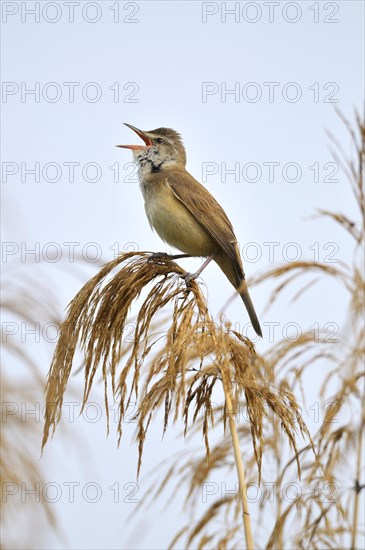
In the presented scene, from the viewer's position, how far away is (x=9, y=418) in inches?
92.4

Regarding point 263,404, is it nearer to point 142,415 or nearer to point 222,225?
point 142,415

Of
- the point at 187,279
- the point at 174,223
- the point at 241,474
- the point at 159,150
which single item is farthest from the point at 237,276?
the point at 241,474

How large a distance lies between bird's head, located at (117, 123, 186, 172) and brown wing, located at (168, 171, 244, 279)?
0.26 m

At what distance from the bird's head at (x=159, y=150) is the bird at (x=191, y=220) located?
93 mm

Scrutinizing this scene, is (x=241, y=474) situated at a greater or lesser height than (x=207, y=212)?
lesser

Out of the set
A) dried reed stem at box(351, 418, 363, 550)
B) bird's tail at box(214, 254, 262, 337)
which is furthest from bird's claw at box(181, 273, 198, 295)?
bird's tail at box(214, 254, 262, 337)

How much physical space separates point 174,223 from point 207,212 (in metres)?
0.27

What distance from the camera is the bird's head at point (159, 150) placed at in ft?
20.3

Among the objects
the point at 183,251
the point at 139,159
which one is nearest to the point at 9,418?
the point at 183,251

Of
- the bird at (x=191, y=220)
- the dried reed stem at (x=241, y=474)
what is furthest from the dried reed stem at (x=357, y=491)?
the bird at (x=191, y=220)

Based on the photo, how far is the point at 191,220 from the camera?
5.73 metres

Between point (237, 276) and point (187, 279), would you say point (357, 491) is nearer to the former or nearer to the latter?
point (187, 279)

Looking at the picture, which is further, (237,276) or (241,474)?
(237,276)

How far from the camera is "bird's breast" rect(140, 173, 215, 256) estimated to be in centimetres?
566
